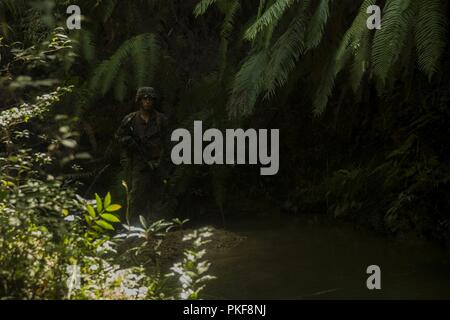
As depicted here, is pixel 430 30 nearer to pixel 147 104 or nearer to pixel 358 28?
pixel 358 28

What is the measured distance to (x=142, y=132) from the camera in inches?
239

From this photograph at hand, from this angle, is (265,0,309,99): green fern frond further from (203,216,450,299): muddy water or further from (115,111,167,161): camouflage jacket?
(115,111,167,161): camouflage jacket

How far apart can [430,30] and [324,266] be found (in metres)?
2.12

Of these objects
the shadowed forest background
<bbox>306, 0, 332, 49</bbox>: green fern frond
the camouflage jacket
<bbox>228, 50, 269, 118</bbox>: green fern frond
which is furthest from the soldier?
<bbox>306, 0, 332, 49</bbox>: green fern frond

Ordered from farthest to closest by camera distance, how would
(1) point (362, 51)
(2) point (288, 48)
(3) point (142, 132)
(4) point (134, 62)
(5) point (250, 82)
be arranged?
(4) point (134, 62) → (3) point (142, 132) → (5) point (250, 82) → (2) point (288, 48) → (1) point (362, 51)

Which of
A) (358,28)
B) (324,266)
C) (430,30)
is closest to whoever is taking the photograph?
(430,30)

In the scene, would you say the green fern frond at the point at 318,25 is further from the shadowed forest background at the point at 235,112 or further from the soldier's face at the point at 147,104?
the soldier's face at the point at 147,104

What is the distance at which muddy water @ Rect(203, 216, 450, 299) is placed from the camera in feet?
14.4

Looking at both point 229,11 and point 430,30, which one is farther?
point 229,11

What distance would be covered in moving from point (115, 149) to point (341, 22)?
3.38 metres

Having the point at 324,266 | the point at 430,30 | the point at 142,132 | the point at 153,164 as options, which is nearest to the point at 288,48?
the point at 430,30

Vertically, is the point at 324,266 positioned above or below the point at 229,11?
below


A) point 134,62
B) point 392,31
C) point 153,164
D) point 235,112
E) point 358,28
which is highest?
point 134,62

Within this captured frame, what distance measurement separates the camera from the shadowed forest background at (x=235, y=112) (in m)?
3.71
